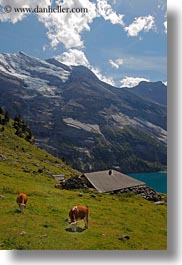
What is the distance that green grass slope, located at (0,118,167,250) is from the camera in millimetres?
8586

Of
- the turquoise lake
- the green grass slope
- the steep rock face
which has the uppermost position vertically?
the steep rock face

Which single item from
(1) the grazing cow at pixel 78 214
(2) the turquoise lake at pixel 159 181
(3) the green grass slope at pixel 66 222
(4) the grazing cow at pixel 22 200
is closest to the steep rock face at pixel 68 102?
(2) the turquoise lake at pixel 159 181

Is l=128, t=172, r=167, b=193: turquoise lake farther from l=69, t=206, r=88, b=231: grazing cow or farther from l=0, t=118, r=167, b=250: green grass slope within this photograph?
l=69, t=206, r=88, b=231: grazing cow

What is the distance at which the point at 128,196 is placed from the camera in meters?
9.74

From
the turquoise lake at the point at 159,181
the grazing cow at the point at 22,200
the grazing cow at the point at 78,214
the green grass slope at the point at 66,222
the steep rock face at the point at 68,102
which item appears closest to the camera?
the green grass slope at the point at 66,222

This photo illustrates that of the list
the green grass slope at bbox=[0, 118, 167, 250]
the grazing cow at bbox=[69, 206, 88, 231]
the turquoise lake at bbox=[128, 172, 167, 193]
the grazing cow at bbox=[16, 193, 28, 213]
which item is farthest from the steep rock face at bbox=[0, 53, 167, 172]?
the grazing cow at bbox=[16, 193, 28, 213]

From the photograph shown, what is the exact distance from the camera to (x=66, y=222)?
891cm

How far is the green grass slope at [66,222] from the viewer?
859cm

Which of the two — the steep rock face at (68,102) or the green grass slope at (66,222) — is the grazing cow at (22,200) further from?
the steep rock face at (68,102)

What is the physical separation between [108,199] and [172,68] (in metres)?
3.36

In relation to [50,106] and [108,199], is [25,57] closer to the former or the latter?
[50,106]

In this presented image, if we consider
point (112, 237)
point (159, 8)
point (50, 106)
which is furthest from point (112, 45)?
point (112, 237)

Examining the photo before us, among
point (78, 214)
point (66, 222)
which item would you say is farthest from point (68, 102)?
point (66, 222)

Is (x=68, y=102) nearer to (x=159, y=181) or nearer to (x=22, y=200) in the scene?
(x=22, y=200)
